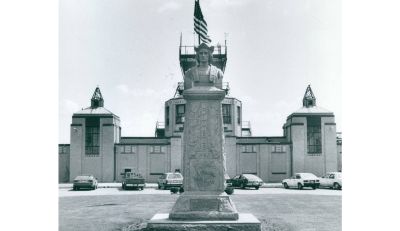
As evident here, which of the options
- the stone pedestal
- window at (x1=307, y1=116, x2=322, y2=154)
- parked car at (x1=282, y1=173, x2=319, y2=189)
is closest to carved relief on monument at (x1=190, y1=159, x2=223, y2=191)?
the stone pedestal

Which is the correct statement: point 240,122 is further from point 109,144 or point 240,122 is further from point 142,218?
point 142,218

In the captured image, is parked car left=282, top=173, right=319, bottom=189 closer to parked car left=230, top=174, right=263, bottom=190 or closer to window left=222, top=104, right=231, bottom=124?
parked car left=230, top=174, right=263, bottom=190

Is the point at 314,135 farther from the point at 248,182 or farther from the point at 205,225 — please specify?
the point at 205,225

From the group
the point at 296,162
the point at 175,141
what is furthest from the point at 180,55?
the point at 296,162

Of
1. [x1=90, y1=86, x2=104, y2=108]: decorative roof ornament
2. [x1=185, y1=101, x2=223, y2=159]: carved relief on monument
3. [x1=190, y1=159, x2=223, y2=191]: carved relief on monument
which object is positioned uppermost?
[x1=90, y1=86, x2=104, y2=108]: decorative roof ornament

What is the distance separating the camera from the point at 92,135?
4659cm

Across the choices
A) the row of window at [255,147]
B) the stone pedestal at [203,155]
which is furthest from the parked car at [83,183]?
the stone pedestal at [203,155]

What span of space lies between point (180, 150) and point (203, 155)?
37.1 m

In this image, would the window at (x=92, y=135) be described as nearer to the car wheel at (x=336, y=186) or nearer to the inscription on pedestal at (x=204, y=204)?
the car wheel at (x=336, y=186)

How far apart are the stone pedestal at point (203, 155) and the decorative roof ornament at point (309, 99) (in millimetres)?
39008

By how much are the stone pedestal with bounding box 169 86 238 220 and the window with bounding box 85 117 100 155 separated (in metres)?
37.9

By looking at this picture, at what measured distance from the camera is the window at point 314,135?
46750mm

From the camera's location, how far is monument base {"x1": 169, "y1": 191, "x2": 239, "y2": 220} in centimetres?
940

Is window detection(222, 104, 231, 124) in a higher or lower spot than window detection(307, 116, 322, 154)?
higher
